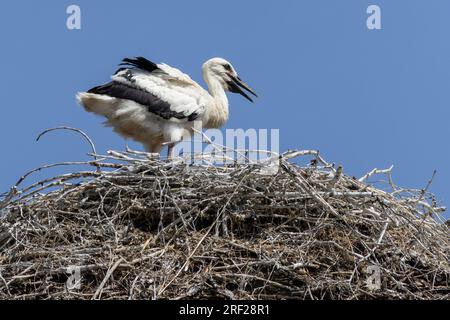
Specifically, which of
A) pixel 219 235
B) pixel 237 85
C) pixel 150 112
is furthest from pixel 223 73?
pixel 219 235

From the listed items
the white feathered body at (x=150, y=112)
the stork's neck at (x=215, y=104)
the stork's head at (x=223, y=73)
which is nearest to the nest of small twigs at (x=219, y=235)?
the white feathered body at (x=150, y=112)

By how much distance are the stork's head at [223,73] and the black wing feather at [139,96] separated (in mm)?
888

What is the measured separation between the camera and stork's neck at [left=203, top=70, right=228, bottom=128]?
10344mm

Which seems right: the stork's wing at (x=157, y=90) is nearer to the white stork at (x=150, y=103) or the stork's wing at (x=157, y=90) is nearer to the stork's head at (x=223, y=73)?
the white stork at (x=150, y=103)

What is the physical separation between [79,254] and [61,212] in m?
0.56

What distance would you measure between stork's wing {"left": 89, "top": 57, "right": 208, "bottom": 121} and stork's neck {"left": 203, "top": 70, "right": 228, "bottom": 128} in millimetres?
167

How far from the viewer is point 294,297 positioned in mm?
7246

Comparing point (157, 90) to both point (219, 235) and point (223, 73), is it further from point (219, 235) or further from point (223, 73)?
point (219, 235)

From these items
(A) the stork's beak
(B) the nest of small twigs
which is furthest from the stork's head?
(B) the nest of small twigs
